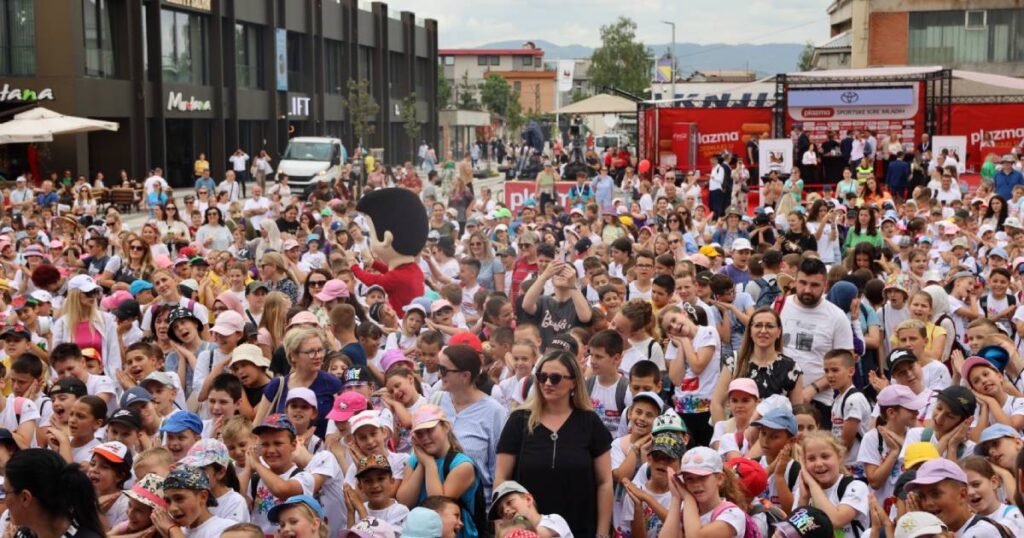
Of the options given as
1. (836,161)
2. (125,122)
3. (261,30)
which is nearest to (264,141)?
(261,30)

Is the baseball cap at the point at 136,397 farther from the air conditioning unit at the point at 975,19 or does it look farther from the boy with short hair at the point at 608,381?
the air conditioning unit at the point at 975,19

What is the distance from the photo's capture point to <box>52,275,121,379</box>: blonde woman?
1005 cm

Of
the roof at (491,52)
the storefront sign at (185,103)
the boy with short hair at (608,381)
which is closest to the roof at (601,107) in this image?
the storefront sign at (185,103)

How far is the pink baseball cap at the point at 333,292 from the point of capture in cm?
1058

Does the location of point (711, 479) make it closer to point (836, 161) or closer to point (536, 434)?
point (536, 434)

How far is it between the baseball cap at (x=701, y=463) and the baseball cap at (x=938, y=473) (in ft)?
2.94

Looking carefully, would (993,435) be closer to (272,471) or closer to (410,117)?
(272,471)

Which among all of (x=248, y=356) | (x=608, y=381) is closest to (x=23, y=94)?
(x=248, y=356)

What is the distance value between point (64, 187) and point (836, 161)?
18.3 metres

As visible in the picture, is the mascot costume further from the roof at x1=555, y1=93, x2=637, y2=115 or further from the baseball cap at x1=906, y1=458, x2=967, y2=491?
the roof at x1=555, y1=93, x2=637, y2=115

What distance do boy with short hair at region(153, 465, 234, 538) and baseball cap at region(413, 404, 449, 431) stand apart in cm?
102

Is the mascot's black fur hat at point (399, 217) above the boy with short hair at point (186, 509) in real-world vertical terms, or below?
above

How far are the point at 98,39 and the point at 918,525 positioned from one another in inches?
1517

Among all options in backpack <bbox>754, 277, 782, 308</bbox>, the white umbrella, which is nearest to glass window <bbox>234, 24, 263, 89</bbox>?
the white umbrella
